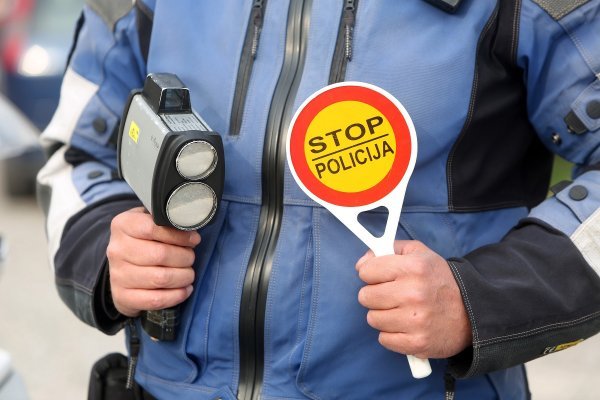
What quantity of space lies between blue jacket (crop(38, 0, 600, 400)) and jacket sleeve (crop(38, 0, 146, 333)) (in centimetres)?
17

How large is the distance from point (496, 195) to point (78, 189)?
78 cm

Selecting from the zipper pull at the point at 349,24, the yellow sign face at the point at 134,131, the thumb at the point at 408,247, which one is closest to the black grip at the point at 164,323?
the yellow sign face at the point at 134,131

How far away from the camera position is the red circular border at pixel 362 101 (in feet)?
5.08

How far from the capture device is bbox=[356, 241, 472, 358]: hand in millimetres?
1532

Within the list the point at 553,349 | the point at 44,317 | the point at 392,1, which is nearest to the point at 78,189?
the point at 392,1

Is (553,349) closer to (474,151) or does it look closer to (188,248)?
(474,151)

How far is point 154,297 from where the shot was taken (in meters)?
1.68

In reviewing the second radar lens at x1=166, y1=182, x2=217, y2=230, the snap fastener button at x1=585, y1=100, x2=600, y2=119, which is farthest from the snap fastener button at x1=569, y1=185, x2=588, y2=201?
the second radar lens at x1=166, y1=182, x2=217, y2=230

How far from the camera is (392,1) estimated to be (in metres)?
1.67

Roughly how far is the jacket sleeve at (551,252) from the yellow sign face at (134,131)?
0.53 metres

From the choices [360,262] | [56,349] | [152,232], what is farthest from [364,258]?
[56,349]

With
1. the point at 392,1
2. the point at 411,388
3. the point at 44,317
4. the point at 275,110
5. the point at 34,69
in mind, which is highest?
the point at 392,1

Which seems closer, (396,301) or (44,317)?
(396,301)

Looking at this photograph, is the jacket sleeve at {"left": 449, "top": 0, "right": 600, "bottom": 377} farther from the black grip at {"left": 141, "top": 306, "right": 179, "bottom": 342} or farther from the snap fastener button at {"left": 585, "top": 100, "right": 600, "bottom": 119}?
the black grip at {"left": 141, "top": 306, "right": 179, "bottom": 342}
